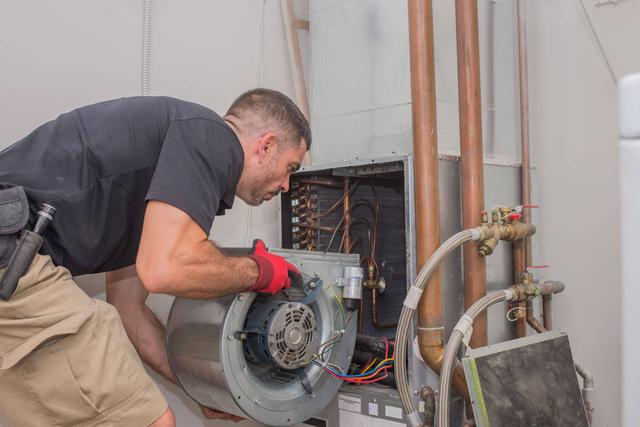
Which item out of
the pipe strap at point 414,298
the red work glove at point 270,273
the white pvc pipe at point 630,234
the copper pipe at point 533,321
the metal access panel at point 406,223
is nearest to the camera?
the white pvc pipe at point 630,234

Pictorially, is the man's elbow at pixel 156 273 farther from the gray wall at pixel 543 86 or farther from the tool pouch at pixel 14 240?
the gray wall at pixel 543 86

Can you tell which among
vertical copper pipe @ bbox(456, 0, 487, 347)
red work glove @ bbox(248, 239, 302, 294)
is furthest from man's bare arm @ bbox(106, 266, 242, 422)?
vertical copper pipe @ bbox(456, 0, 487, 347)

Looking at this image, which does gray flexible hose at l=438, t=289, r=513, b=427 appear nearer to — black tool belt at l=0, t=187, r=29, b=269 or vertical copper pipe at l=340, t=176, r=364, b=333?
vertical copper pipe at l=340, t=176, r=364, b=333

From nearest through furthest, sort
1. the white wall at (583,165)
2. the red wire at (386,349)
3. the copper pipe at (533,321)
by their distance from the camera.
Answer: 1. the red wire at (386,349)
2. the copper pipe at (533,321)
3. the white wall at (583,165)

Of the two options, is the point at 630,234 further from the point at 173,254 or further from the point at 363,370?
the point at 363,370

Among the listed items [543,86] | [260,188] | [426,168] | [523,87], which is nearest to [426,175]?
[426,168]

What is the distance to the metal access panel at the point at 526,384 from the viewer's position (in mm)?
1264

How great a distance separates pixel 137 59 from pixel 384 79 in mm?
699

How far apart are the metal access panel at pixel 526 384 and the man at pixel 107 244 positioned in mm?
494

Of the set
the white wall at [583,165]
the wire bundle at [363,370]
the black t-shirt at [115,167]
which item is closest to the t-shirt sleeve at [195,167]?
the black t-shirt at [115,167]

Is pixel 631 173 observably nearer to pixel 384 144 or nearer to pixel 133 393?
pixel 133 393

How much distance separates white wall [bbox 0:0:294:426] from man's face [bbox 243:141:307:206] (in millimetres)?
458

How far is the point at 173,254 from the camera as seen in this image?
1071 mm

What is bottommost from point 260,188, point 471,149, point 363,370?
point 363,370
